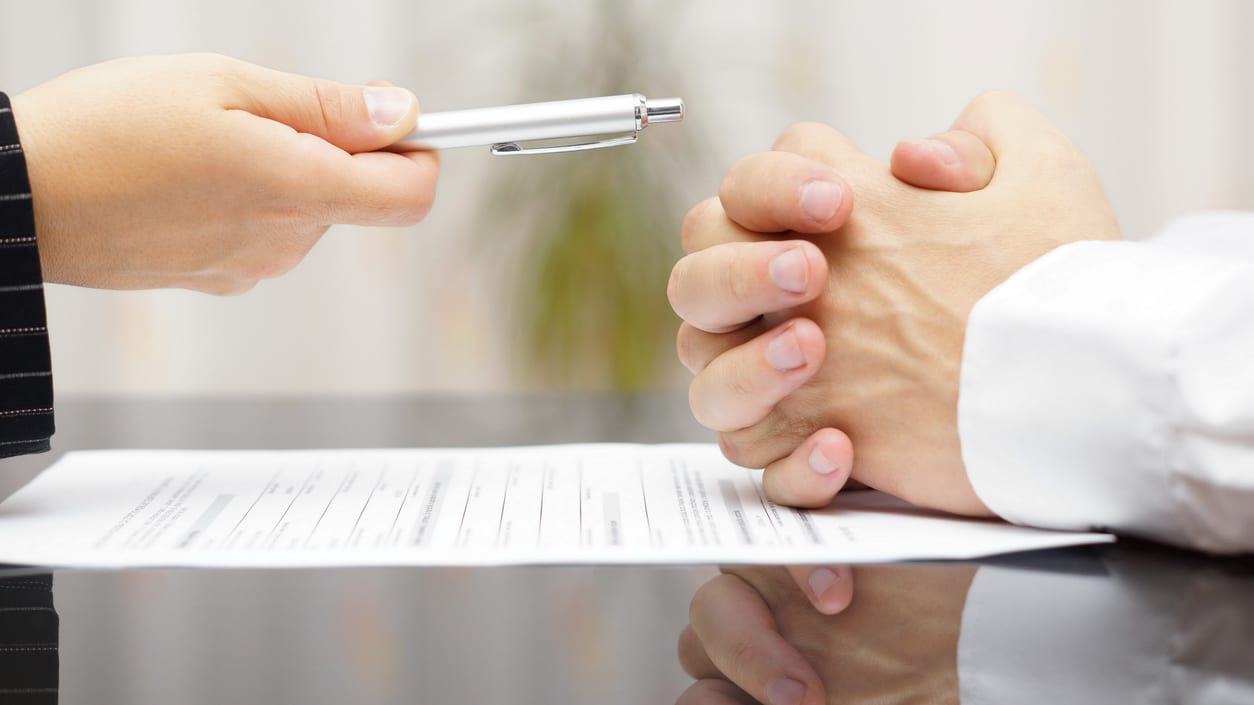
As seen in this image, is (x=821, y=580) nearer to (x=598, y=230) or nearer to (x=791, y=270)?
(x=791, y=270)

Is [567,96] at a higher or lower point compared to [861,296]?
higher

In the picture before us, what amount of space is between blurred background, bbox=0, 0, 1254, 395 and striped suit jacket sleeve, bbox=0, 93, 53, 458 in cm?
125

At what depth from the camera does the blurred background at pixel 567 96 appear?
72.1 inches

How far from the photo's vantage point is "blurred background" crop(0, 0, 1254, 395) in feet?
6.00

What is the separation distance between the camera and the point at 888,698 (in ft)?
1.07

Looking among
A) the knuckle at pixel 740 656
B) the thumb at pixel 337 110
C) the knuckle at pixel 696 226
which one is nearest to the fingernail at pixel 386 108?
the thumb at pixel 337 110

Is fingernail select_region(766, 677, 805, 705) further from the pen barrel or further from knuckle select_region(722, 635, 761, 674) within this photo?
the pen barrel

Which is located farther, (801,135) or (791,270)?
(801,135)

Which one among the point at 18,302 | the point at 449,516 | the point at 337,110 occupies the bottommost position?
the point at 449,516

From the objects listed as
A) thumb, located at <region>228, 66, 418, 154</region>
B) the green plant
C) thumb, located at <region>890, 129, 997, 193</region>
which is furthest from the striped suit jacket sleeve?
the green plant

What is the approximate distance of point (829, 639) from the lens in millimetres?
380

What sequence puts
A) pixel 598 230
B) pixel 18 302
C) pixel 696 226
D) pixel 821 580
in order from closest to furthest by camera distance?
pixel 821 580, pixel 18 302, pixel 696 226, pixel 598 230

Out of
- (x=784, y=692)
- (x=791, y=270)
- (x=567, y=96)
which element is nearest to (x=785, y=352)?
(x=791, y=270)

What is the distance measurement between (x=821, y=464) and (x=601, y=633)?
210 millimetres
